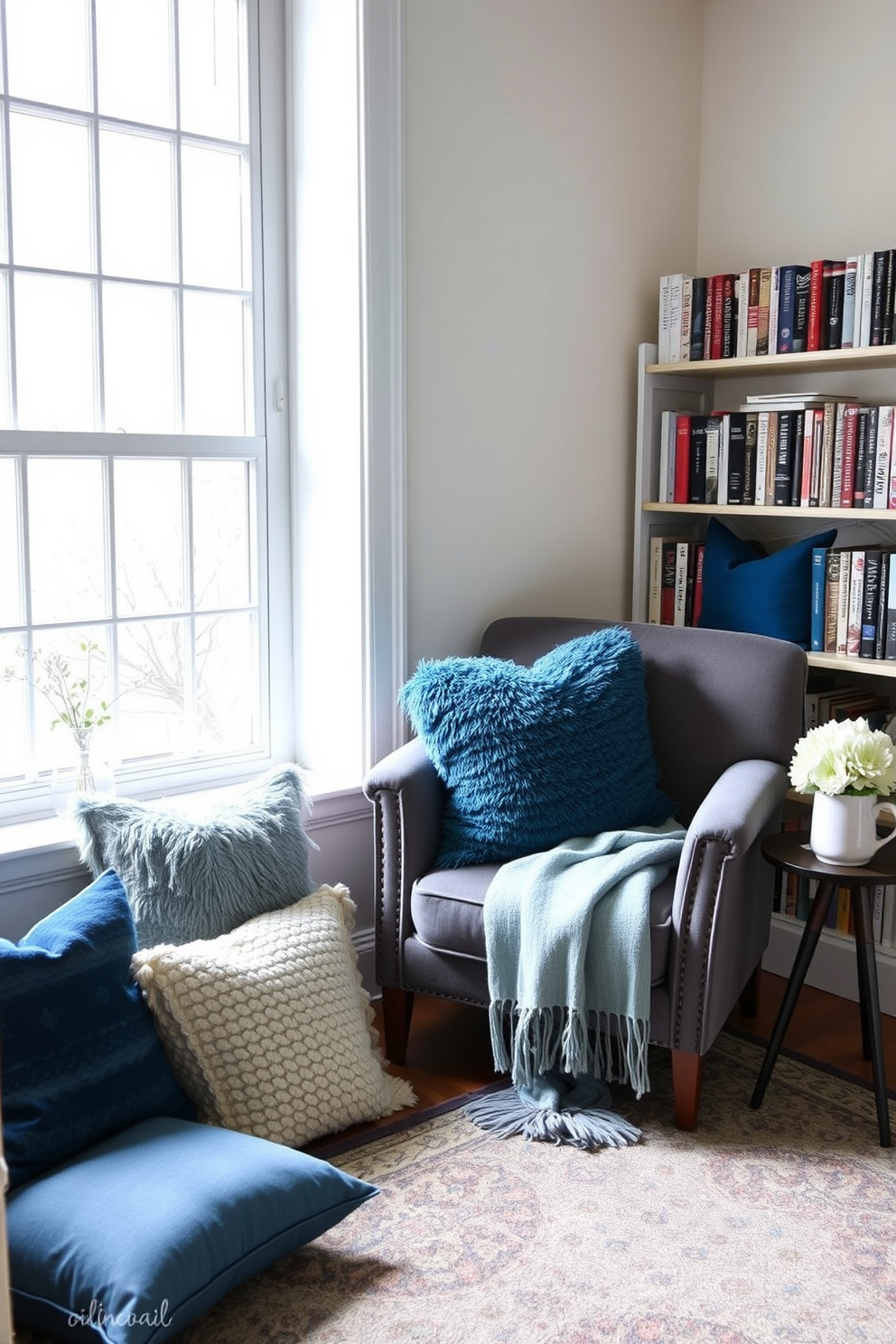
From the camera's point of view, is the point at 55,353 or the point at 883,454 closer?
the point at 55,353

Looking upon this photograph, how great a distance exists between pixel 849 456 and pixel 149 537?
1637 millimetres

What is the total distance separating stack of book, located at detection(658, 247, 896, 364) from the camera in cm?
280

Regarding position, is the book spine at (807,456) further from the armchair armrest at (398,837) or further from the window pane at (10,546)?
the window pane at (10,546)

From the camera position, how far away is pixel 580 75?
10.2 ft

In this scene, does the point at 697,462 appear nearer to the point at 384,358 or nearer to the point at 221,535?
the point at 384,358

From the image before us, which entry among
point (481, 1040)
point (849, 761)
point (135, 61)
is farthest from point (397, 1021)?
point (135, 61)

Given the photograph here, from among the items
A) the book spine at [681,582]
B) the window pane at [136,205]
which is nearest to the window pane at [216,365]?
the window pane at [136,205]

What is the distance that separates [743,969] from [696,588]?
1.10 metres

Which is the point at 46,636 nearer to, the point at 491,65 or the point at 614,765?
the point at 614,765

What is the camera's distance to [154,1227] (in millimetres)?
1699

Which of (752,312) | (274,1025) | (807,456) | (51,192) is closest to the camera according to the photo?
(274,1025)

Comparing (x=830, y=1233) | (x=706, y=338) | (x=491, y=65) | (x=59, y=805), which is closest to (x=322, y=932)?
(x=59, y=805)

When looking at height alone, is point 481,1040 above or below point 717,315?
below

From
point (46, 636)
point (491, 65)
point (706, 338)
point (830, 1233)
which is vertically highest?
point (491, 65)
